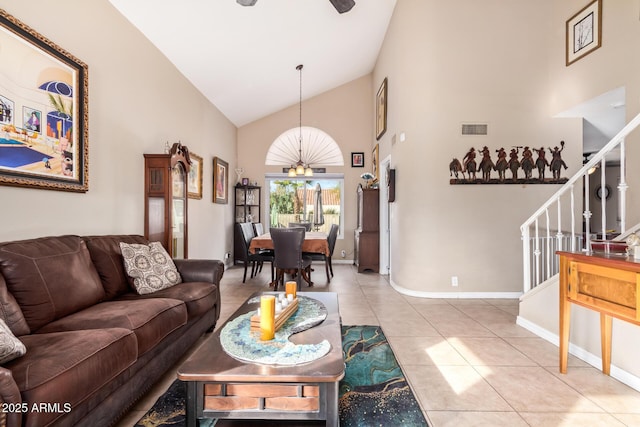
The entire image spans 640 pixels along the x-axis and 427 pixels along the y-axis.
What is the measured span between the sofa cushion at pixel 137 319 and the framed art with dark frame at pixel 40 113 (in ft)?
3.16

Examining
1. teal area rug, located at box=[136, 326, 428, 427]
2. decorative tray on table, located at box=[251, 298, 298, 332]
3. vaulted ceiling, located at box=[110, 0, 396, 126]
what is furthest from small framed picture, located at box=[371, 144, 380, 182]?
decorative tray on table, located at box=[251, 298, 298, 332]

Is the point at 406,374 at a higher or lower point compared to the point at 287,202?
lower

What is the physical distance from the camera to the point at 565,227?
4332 mm

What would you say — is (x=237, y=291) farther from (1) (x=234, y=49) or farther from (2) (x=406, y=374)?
(1) (x=234, y=49)

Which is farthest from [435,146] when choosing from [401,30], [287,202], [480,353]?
[287,202]

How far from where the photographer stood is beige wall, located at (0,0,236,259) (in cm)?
221

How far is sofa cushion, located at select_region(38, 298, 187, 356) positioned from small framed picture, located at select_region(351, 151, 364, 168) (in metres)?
5.63

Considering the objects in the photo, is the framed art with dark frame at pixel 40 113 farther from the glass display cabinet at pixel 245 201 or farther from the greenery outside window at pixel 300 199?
the greenery outside window at pixel 300 199

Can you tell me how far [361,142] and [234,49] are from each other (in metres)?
3.76

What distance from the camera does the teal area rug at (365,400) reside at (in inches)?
67.6

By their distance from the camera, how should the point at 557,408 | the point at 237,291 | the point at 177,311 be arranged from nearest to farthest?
the point at 557,408 < the point at 177,311 < the point at 237,291

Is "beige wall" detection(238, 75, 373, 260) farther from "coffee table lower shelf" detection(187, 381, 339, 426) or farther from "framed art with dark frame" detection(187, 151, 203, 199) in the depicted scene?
"coffee table lower shelf" detection(187, 381, 339, 426)

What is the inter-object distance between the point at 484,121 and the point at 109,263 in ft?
14.7

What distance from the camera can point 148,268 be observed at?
2.64 metres
